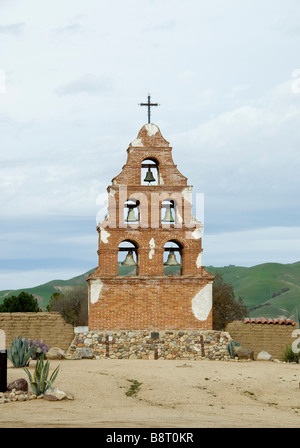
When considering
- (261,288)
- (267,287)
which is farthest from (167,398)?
(267,287)

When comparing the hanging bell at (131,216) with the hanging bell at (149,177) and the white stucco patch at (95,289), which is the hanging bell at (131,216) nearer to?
the hanging bell at (149,177)

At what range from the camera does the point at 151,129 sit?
29.2 m

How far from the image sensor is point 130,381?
19125 mm

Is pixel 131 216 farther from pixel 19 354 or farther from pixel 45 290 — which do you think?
pixel 45 290

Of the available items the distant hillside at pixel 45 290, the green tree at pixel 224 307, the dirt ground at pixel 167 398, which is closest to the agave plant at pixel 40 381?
the dirt ground at pixel 167 398

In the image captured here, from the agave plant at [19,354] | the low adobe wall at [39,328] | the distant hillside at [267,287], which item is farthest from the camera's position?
the distant hillside at [267,287]

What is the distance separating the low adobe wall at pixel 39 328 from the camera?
1067 inches

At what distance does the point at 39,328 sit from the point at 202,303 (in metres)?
6.04

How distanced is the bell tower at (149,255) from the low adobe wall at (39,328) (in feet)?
3.55

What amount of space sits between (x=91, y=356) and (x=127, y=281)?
3.29m
